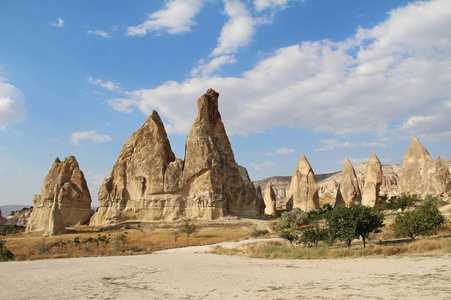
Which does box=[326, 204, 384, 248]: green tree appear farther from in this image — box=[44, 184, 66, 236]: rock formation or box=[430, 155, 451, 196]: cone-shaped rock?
box=[430, 155, 451, 196]: cone-shaped rock

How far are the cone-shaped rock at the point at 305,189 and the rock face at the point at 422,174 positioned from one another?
40.7 feet

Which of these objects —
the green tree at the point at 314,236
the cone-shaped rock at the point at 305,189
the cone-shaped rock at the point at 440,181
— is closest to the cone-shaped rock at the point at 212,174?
the cone-shaped rock at the point at 305,189

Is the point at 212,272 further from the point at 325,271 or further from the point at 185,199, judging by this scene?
the point at 185,199

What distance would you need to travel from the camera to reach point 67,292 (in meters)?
9.09

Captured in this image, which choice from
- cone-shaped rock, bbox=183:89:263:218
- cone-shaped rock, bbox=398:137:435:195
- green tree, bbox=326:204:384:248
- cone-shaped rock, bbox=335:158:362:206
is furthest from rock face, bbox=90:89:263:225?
green tree, bbox=326:204:384:248

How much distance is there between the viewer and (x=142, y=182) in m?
42.2

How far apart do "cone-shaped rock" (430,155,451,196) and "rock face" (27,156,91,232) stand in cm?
4480

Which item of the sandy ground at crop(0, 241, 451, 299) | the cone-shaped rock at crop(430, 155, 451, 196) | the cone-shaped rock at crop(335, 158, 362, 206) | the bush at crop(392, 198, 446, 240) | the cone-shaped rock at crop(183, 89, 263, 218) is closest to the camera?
A: the sandy ground at crop(0, 241, 451, 299)

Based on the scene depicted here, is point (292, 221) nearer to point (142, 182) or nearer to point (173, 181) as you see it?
point (173, 181)

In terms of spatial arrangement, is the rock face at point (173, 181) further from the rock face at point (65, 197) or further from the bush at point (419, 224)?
the bush at point (419, 224)

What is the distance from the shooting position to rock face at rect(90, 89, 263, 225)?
133ft

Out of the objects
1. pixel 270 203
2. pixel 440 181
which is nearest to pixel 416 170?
pixel 440 181

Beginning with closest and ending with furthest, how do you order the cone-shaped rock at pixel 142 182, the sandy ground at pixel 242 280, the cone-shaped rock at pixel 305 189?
the sandy ground at pixel 242 280 < the cone-shaped rock at pixel 142 182 < the cone-shaped rock at pixel 305 189

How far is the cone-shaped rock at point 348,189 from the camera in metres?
49.6
